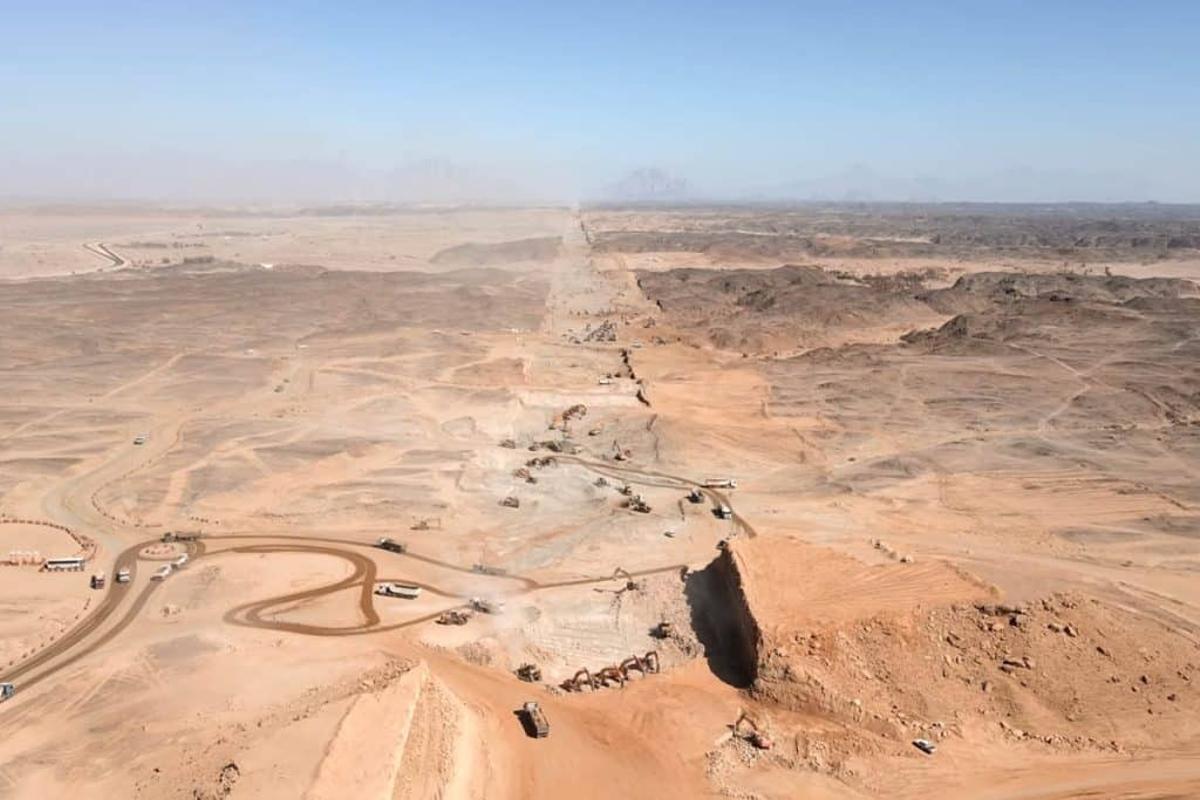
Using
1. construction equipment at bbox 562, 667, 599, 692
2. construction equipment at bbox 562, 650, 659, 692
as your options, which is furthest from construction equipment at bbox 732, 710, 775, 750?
construction equipment at bbox 562, 667, 599, 692

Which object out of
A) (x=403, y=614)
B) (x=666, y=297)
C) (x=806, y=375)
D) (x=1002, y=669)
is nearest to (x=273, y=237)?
(x=666, y=297)

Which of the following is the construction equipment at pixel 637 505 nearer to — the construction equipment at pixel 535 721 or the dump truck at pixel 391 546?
the dump truck at pixel 391 546

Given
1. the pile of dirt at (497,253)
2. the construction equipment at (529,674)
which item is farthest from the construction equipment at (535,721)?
the pile of dirt at (497,253)

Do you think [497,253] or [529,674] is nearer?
[529,674]

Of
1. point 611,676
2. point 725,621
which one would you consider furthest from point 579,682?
point 725,621

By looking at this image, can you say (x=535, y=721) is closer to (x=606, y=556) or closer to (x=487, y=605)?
(x=487, y=605)
